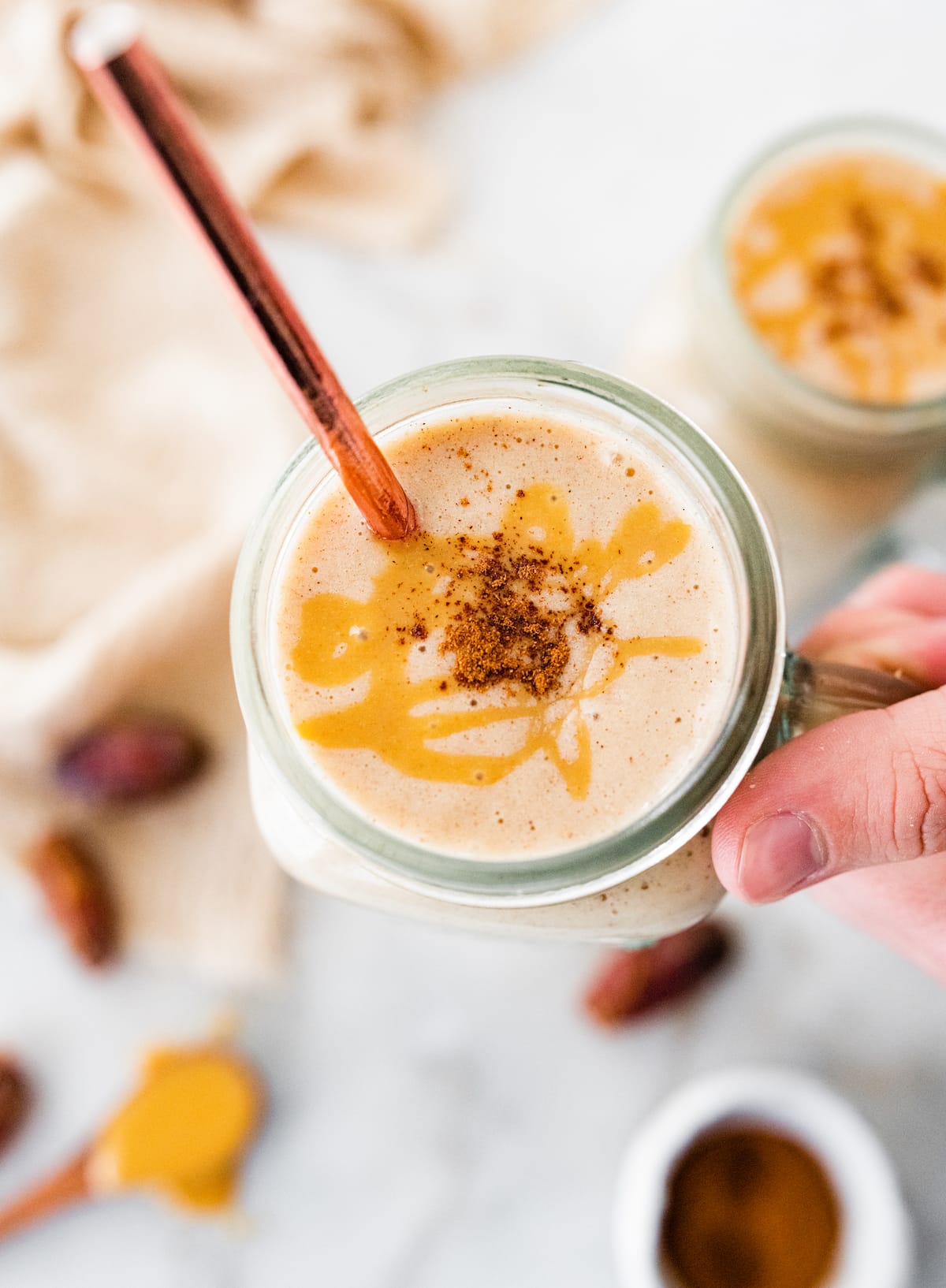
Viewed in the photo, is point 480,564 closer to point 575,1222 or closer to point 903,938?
point 903,938

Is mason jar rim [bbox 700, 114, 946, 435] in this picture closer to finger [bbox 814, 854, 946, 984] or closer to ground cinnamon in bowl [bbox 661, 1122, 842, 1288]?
finger [bbox 814, 854, 946, 984]

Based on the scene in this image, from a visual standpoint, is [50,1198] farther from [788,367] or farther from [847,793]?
[788,367]

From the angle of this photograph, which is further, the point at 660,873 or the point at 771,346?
the point at 771,346

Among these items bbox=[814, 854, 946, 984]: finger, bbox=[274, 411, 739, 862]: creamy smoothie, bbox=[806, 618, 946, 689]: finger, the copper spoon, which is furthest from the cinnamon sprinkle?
the copper spoon

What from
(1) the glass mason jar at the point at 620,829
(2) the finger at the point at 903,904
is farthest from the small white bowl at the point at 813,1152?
(1) the glass mason jar at the point at 620,829

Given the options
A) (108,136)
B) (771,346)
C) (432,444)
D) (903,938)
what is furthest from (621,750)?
(108,136)
